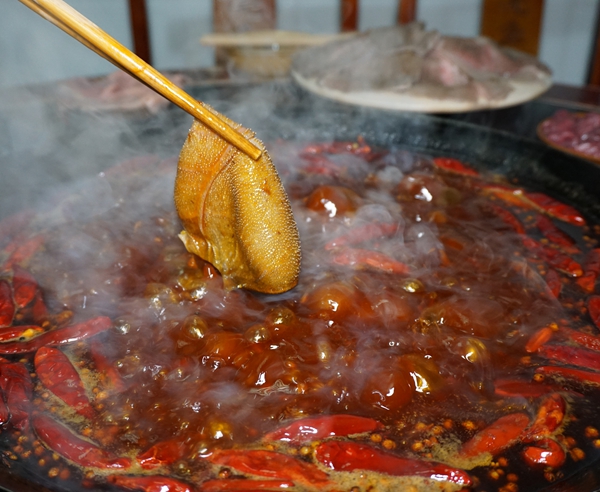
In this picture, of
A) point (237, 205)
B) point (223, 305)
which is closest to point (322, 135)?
point (237, 205)

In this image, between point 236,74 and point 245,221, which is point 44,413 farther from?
point 236,74

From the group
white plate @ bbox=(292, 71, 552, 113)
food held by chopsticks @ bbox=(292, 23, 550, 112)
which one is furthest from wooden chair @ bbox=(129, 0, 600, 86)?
Answer: white plate @ bbox=(292, 71, 552, 113)

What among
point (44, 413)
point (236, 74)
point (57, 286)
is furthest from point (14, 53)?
point (44, 413)

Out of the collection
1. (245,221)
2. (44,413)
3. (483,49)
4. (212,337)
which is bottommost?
(44,413)

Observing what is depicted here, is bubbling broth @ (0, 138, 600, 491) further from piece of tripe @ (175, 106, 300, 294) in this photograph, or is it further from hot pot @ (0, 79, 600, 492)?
hot pot @ (0, 79, 600, 492)

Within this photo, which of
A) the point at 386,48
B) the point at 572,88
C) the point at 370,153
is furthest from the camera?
the point at 572,88

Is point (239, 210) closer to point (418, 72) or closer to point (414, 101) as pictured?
point (414, 101)
